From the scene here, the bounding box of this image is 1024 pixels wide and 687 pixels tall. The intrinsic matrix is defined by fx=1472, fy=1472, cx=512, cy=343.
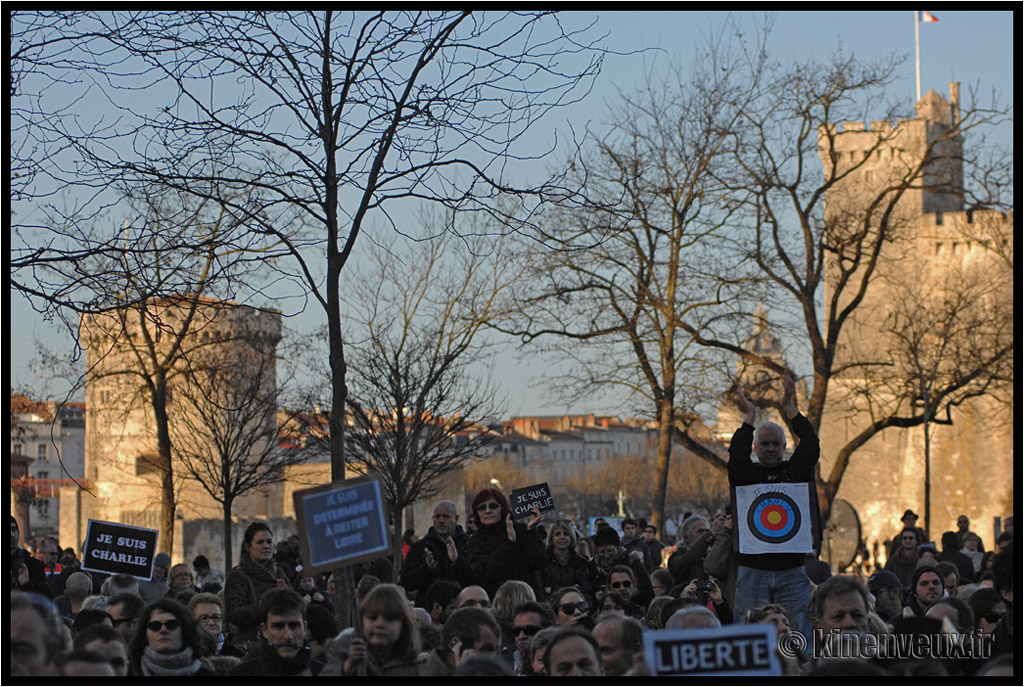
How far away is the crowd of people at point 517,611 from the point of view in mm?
5496

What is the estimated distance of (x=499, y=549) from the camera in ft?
31.6

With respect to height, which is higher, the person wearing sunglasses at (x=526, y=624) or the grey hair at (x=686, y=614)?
the grey hair at (x=686, y=614)

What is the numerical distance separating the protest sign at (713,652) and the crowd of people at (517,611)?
0.05 m

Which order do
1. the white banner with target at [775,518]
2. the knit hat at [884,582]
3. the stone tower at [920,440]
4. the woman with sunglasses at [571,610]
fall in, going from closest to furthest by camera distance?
the woman with sunglasses at [571,610] → the white banner with target at [775,518] → the knit hat at [884,582] → the stone tower at [920,440]

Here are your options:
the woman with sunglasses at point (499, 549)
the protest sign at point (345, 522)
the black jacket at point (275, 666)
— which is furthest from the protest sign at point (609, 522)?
the protest sign at point (345, 522)

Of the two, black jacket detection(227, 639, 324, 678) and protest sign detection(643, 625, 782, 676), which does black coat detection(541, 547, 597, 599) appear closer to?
black jacket detection(227, 639, 324, 678)

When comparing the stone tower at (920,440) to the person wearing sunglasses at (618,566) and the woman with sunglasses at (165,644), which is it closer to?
the person wearing sunglasses at (618,566)

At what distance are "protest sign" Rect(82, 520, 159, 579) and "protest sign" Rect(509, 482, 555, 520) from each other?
3.57 metres

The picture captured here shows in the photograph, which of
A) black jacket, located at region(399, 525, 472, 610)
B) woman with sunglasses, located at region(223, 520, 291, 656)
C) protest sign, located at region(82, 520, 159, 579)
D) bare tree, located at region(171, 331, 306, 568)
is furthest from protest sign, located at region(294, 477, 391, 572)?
bare tree, located at region(171, 331, 306, 568)

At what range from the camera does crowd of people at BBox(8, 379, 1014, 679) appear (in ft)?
18.0

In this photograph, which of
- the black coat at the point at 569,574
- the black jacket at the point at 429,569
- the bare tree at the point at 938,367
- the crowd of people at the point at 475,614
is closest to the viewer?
the crowd of people at the point at 475,614

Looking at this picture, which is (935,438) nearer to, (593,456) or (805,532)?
(805,532)

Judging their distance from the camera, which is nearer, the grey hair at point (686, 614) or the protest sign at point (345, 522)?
the protest sign at point (345, 522)

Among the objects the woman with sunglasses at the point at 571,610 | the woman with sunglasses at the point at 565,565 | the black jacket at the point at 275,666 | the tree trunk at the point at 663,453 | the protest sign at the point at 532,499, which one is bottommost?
the black jacket at the point at 275,666
